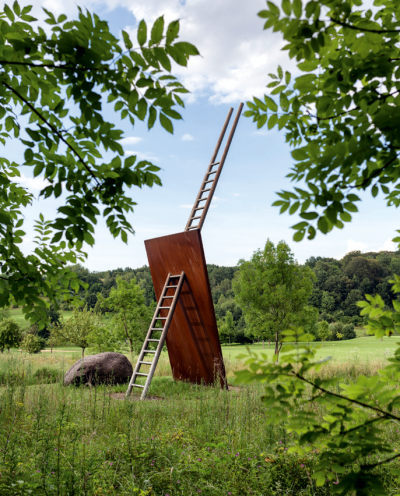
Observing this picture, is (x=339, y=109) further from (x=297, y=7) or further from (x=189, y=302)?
(x=189, y=302)

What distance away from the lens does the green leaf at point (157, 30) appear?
1421 millimetres

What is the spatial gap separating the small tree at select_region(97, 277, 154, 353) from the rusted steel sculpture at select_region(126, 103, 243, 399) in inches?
254

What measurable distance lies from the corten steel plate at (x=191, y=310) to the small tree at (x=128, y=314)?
21.2 feet

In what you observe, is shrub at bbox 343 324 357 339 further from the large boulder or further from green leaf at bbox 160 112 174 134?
green leaf at bbox 160 112 174 134

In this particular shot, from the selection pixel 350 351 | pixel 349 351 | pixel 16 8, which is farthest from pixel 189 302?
pixel 349 351

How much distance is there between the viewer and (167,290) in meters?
7.96

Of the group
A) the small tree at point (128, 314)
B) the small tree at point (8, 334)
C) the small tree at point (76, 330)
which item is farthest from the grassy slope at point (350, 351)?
the small tree at point (8, 334)

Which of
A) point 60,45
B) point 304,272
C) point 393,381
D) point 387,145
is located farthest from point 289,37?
point 304,272

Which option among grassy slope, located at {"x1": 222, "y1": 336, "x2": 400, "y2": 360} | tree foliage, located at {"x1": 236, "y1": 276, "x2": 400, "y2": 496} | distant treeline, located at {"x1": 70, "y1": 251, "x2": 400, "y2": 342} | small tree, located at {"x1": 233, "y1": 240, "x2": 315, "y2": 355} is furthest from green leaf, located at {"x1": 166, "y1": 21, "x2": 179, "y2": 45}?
distant treeline, located at {"x1": 70, "y1": 251, "x2": 400, "y2": 342}

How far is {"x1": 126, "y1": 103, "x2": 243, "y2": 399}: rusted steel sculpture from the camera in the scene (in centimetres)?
697

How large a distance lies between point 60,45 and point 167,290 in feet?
22.2

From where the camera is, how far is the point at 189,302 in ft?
24.3

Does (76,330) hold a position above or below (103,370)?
above

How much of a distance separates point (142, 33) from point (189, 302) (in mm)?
6282
